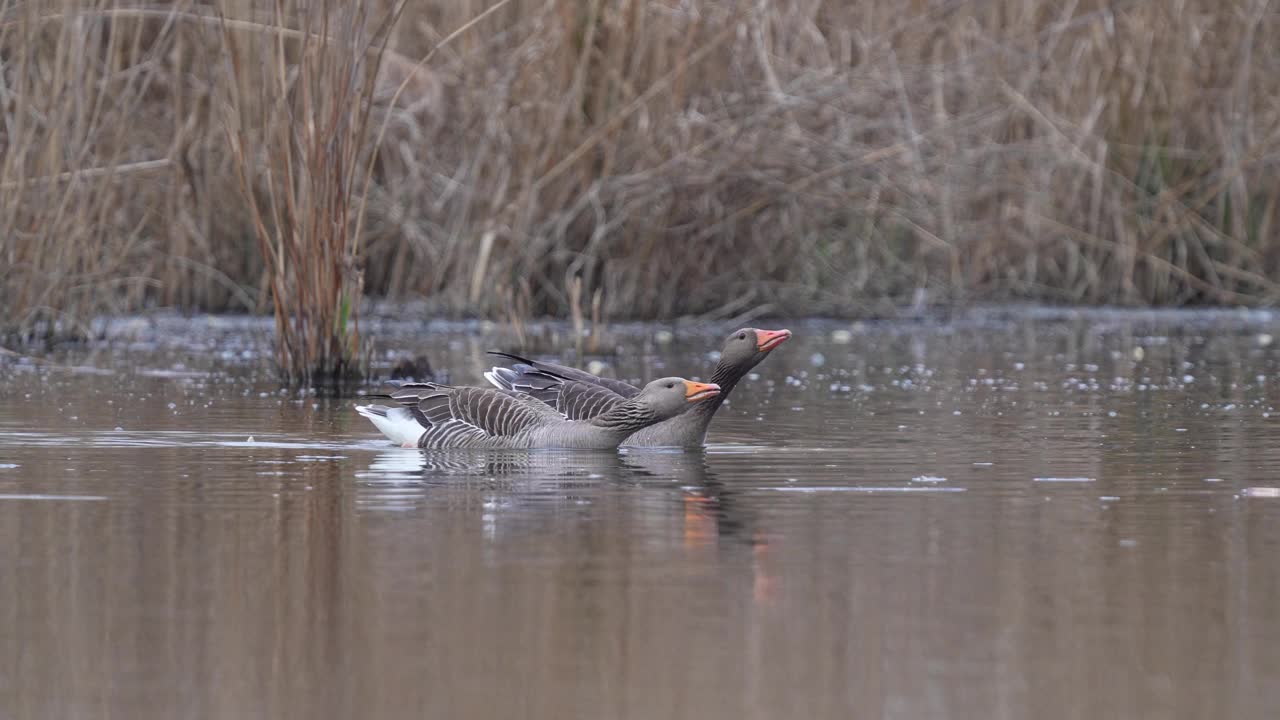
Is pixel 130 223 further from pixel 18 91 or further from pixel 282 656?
pixel 282 656

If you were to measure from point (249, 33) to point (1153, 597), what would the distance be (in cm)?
1184

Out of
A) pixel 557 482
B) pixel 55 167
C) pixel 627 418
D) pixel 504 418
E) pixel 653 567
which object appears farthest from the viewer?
pixel 55 167

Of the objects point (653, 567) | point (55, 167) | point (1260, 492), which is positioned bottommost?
point (653, 567)

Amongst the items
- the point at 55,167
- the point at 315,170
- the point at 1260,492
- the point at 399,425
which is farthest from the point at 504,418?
the point at 55,167

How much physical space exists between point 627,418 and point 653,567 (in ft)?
11.4

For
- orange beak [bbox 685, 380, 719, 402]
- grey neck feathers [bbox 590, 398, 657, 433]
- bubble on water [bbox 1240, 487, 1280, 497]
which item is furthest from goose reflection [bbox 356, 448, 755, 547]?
bubble on water [bbox 1240, 487, 1280, 497]

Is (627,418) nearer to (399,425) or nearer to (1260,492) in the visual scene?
(399,425)

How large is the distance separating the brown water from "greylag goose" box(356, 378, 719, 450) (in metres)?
0.14

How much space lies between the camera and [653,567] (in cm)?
593

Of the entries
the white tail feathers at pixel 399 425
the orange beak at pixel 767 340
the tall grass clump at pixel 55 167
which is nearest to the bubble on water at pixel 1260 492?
the orange beak at pixel 767 340

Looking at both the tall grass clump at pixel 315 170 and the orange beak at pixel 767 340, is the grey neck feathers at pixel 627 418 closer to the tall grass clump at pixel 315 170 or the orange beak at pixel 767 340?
the orange beak at pixel 767 340

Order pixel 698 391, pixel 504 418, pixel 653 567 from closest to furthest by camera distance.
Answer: pixel 653 567 < pixel 698 391 < pixel 504 418

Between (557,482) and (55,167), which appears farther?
(55,167)

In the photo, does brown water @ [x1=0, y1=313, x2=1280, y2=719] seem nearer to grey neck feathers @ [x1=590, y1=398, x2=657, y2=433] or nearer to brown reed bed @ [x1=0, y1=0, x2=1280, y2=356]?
grey neck feathers @ [x1=590, y1=398, x2=657, y2=433]
